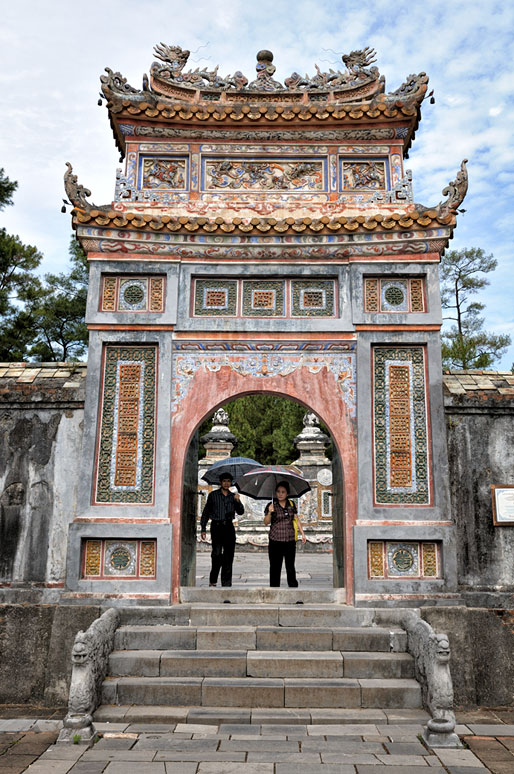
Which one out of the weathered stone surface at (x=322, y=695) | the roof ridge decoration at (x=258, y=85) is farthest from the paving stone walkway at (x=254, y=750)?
the roof ridge decoration at (x=258, y=85)

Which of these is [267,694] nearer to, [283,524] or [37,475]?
[283,524]

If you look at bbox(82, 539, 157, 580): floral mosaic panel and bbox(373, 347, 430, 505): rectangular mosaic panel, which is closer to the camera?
bbox(82, 539, 157, 580): floral mosaic panel

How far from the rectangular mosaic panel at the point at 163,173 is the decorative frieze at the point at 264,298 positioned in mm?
1573

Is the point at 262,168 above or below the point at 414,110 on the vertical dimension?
below

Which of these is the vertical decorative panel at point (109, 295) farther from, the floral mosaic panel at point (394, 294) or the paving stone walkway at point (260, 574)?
the paving stone walkway at point (260, 574)

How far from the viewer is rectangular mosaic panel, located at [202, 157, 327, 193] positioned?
9.40m

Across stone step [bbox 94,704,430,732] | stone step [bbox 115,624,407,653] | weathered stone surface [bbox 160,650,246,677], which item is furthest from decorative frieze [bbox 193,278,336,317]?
stone step [bbox 94,704,430,732]

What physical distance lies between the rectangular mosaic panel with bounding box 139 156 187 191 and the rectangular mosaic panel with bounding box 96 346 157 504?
239 cm

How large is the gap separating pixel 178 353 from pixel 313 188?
3039mm

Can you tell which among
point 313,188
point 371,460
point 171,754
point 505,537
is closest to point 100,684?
point 171,754

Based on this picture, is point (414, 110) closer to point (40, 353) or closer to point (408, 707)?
point (408, 707)

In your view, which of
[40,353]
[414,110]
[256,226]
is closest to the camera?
[256,226]

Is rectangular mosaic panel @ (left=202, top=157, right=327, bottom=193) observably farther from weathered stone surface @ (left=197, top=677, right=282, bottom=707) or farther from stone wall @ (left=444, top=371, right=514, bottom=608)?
weathered stone surface @ (left=197, top=677, right=282, bottom=707)

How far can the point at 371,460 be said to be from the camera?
813 cm
